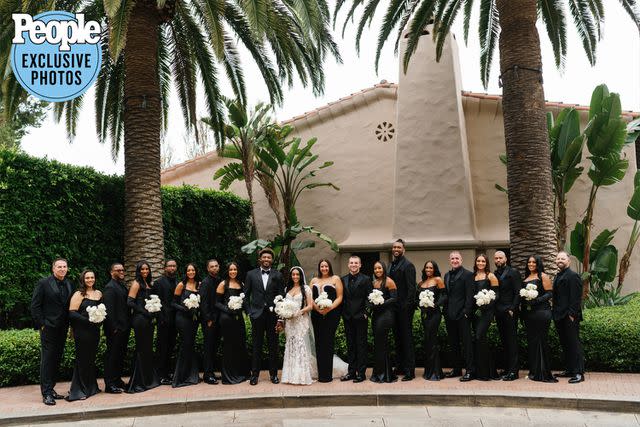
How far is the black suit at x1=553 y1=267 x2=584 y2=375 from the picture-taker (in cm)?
900

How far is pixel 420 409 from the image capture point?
26.2ft

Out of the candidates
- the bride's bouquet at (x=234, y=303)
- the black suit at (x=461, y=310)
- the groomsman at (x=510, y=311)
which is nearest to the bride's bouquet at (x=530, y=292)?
the groomsman at (x=510, y=311)

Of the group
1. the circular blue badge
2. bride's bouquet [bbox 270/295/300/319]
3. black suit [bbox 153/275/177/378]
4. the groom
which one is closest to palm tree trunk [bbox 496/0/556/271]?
bride's bouquet [bbox 270/295/300/319]

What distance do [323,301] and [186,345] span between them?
2.16 metres

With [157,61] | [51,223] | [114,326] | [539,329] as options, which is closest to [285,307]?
[114,326]

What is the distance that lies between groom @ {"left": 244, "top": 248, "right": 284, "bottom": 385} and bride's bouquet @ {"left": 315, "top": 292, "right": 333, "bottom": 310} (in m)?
0.64

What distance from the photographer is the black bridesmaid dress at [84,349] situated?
28.0 feet

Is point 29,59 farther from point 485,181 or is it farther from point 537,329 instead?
point 485,181

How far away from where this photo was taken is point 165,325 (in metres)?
9.50

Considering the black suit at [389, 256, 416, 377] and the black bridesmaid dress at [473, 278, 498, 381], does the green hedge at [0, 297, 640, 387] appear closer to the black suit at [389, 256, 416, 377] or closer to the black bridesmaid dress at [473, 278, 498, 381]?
the black bridesmaid dress at [473, 278, 498, 381]

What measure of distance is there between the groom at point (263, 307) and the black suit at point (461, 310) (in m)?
2.57

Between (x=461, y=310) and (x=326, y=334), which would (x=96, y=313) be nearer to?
(x=326, y=334)

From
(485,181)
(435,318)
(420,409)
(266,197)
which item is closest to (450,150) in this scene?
(485,181)

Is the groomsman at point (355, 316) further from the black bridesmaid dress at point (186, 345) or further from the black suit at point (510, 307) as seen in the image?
the black bridesmaid dress at point (186, 345)
